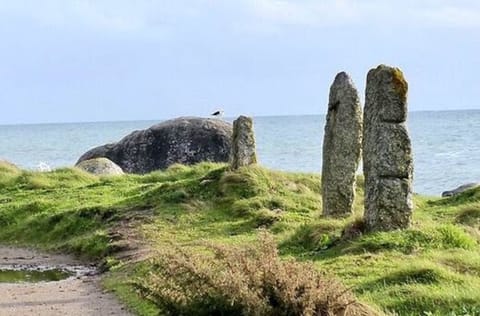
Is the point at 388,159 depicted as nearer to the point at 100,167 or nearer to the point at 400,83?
the point at 400,83

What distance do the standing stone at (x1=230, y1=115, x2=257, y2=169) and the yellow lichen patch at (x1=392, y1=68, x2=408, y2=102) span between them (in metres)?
9.60

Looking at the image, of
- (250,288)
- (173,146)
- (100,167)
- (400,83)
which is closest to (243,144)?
(400,83)

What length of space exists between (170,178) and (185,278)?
63.9 ft

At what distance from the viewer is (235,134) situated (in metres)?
24.7

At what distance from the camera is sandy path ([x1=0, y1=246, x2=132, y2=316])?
41.3 feet

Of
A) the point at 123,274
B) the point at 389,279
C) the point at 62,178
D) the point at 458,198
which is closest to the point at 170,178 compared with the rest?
the point at 62,178

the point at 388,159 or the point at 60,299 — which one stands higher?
the point at 388,159

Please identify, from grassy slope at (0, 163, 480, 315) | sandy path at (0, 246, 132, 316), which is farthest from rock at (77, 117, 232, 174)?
sandy path at (0, 246, 132, 316)

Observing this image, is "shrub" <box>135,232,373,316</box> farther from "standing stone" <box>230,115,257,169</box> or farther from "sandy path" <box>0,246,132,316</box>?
"standing stone" <box>230,115,257,169</box>

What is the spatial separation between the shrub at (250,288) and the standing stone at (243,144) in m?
14.6

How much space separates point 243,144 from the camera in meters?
24.5

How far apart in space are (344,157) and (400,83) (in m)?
3.78

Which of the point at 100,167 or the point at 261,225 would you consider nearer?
the point at 261,225

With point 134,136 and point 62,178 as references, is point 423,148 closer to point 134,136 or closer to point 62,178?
point 134,136
